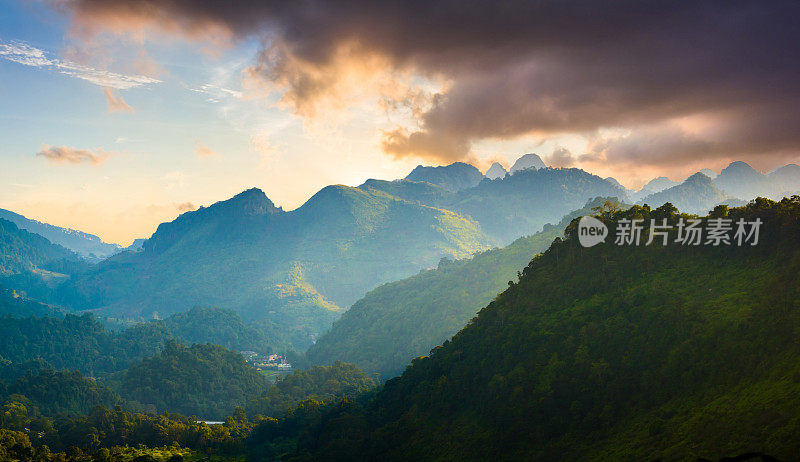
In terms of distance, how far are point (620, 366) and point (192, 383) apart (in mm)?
133486

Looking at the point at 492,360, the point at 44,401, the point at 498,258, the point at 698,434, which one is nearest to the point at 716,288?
the point at 698,434

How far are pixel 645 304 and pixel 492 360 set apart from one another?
2266cm

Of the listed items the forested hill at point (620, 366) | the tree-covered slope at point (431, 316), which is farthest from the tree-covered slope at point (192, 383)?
the forested hill at point (620, 366)

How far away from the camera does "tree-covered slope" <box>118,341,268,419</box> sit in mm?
145500

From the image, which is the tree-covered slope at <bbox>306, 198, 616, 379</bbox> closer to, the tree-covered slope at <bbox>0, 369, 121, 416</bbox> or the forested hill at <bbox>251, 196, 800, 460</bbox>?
the forested hill at <bbox>251, 196, 800, 460</bbox>

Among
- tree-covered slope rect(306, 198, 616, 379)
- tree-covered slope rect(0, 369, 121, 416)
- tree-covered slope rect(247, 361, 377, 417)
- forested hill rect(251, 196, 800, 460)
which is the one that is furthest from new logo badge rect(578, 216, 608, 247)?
tree-covered slope rect(0, 369, 121, 416)

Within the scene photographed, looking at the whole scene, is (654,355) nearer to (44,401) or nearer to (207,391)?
(207,391)

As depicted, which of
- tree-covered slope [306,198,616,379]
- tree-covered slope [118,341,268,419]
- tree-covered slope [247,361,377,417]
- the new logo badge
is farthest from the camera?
tree-covered slope [306,198,616,379]

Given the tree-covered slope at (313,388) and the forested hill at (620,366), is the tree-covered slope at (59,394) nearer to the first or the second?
the tree-covered slope at (313,388)

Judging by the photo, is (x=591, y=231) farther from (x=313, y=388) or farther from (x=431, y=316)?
(x=431, y=316)

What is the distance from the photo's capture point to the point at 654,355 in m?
54.9

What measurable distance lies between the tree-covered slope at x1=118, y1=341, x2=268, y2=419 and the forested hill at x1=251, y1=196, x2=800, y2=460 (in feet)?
254

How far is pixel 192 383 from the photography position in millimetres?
150875

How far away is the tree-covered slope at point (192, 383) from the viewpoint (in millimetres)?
145500
